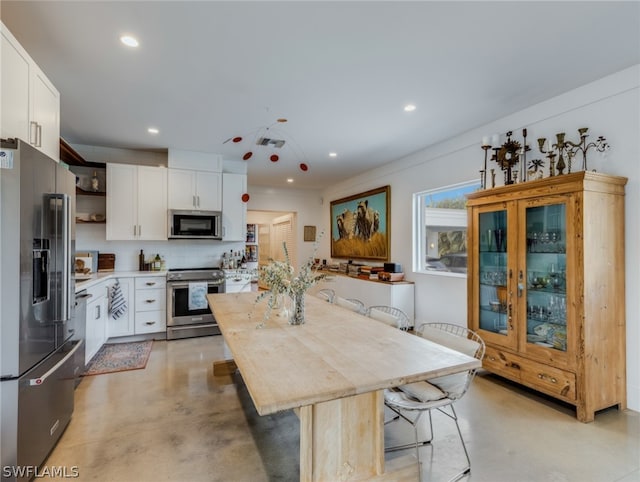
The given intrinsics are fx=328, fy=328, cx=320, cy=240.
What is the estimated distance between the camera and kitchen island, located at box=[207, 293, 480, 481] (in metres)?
1.29

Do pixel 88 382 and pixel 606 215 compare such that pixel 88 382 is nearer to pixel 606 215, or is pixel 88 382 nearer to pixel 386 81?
pixel 386 81

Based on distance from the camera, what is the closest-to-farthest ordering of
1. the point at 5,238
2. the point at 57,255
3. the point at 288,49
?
the point at 5,238, the point at 57,255, the point at 288,49

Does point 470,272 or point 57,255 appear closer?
point 57,255

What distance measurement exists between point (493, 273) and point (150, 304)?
4.27 meters

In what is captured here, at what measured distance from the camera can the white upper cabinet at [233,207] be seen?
516 centimetres

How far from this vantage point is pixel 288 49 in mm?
2332

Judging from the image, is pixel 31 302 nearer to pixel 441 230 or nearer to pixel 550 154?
pixel 550 154

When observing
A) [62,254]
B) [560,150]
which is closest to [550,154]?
[560,150]

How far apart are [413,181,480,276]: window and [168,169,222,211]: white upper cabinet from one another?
3.05 m

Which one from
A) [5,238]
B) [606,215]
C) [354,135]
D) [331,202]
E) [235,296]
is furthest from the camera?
[331,202]

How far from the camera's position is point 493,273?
10.7 feet

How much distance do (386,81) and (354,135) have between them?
1.37 m

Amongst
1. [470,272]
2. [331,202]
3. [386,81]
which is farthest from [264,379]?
[331,202]

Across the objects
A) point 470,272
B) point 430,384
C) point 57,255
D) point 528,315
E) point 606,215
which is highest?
point 606,215
